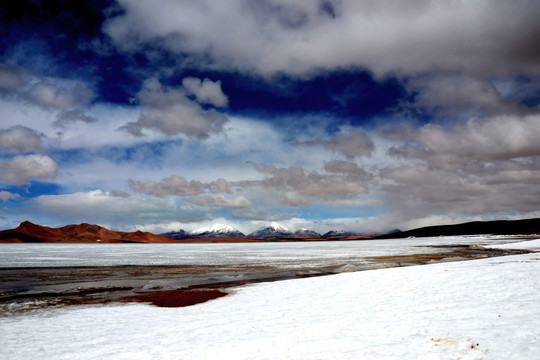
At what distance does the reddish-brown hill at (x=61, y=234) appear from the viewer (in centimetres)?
16254

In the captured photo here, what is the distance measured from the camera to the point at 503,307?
35.9 feet

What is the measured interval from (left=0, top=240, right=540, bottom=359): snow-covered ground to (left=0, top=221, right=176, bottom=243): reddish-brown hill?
580ft

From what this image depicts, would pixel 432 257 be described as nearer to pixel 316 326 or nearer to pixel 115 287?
pixel 115 287

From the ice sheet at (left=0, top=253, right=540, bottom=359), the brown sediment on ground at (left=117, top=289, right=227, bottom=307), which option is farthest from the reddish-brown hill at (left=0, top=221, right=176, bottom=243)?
the ice sheet at (left=0, top=253, right=540, bottom=359)

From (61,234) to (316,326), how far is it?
198608 millimetres

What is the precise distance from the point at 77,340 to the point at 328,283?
12.7 meters

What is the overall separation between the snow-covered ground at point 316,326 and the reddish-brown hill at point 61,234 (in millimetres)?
176743

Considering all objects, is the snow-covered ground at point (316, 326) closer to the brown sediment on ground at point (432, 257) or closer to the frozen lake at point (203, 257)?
the brown sediment on ground at point (432, 257)

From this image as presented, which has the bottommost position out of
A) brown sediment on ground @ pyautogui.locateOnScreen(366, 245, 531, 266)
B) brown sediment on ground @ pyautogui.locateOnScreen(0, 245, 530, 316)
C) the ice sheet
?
brown sediment on ground @ pyautogui.locateOnScreen(366, 245, 531, 266)

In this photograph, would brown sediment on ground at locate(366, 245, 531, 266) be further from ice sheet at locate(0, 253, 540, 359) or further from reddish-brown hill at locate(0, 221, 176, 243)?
reddish-brown hill at locate(0, 221, 176, 243)

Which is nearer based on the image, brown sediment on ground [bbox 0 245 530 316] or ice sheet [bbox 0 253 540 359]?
ice sheet [bbox 0 253 540 359]

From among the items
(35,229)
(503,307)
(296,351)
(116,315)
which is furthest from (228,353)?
(35,229)

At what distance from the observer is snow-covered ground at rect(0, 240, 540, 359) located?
813 centimetres

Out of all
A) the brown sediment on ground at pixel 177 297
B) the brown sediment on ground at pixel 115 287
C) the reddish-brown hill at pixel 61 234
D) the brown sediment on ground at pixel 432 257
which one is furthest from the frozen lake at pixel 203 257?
the reddish-brown hill at pixel 61 234
